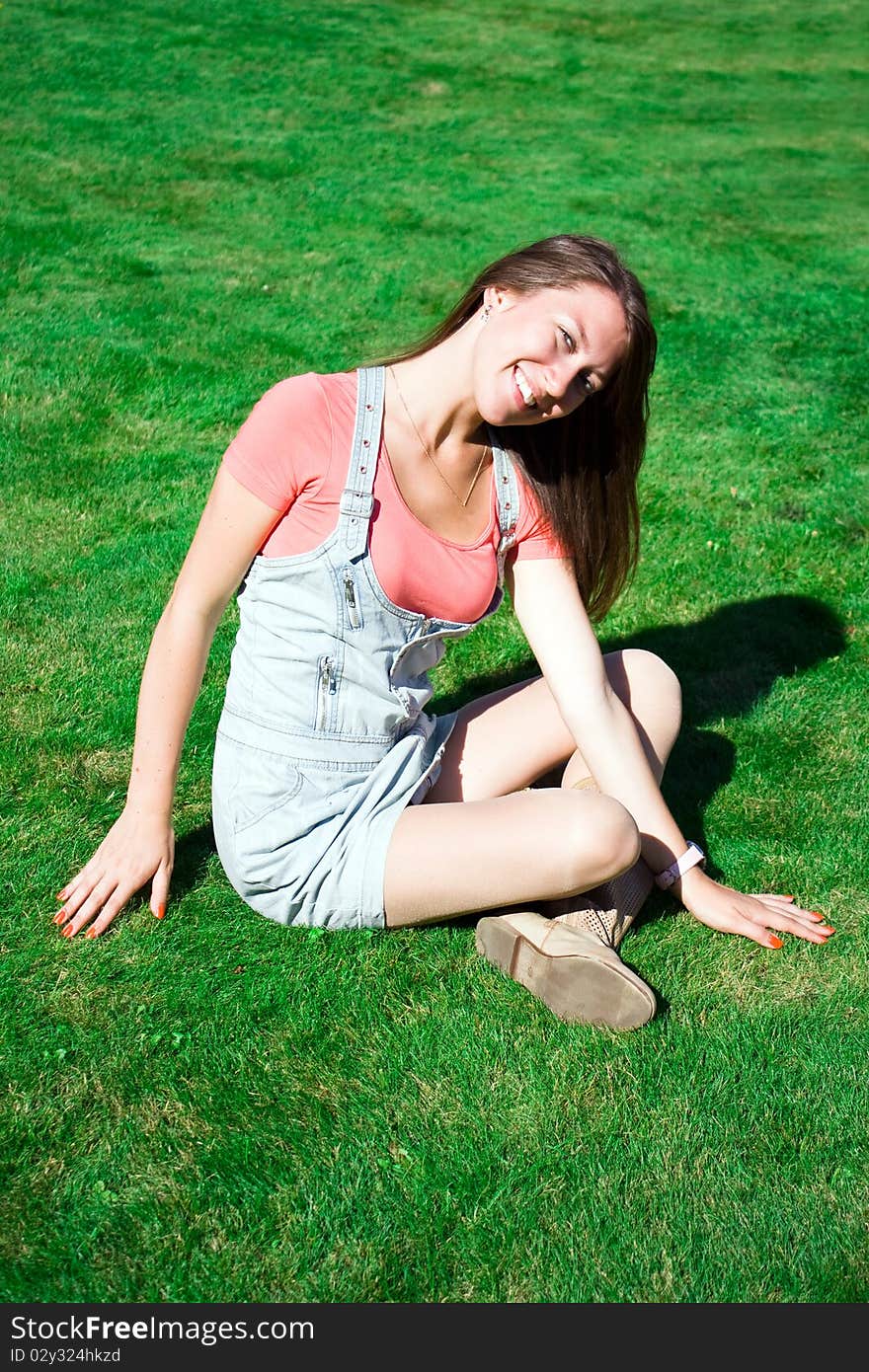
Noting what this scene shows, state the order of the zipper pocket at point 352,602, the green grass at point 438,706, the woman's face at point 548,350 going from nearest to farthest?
the green grass at point 438,706
the woman's face at point 548,350
the zipper pocket at point 352,602

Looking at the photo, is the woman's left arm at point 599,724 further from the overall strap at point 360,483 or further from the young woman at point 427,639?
the overall strap at point 360,483

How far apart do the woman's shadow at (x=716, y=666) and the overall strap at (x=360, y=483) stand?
60.4 inches

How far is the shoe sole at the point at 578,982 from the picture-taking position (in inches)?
122

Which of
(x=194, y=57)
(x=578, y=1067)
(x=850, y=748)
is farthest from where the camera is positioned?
(x=194, y=57)

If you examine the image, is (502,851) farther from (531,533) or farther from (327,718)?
(531,533)

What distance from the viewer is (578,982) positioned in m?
3.14

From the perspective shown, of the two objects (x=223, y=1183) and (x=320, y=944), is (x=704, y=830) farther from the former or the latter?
(x=223, y=1183)

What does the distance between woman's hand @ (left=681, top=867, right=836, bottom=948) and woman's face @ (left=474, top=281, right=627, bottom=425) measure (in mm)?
1383

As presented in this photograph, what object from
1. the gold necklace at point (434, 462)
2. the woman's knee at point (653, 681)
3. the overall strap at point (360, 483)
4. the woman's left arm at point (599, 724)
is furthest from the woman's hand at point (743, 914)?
the overall strap at point (360, 483)

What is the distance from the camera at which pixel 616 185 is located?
10.2 metres

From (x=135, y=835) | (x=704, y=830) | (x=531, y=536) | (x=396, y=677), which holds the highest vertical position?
(x=531, y=536)

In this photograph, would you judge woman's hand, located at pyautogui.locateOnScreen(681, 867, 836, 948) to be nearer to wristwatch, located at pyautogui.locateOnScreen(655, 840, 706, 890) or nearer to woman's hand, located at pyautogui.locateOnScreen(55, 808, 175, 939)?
wristwatch, located at pyautogui.locateOnScreen(655, 840, 706, 890)

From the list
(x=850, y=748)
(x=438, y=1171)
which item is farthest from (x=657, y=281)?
(x=438, y=1171)

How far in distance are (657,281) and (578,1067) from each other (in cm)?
650
